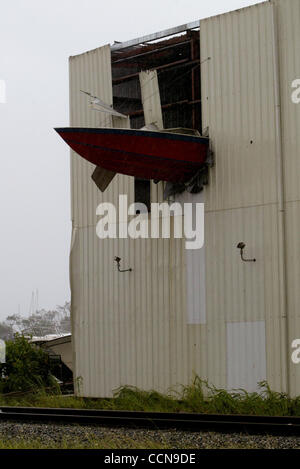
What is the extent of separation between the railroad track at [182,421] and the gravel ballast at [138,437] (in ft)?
0.95

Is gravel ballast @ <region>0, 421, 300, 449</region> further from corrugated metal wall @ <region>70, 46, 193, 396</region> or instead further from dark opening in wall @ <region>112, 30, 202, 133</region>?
dark opening in wall @ <region>112, 30, 202, 133</region>

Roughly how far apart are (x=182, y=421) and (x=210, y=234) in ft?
17.6

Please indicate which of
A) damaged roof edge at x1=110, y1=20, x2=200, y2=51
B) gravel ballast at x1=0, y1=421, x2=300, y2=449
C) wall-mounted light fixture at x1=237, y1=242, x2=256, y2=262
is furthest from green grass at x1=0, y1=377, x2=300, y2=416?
damaged roof edge at x1=110, y1=20, x2=200, y2=51

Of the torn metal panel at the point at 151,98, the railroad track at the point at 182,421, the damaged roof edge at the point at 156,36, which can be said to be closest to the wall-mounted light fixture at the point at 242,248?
the torn metal panel at the point at 151,98

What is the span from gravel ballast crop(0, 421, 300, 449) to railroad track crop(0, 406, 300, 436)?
288 millimetres

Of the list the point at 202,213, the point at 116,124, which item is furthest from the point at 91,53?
the point at 202,213

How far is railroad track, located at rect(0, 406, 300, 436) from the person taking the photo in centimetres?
1121

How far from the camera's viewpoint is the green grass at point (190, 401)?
14664mm

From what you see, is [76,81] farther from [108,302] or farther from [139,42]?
[108,302]

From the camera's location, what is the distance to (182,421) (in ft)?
39.0

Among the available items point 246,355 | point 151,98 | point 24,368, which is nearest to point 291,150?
point 151,98

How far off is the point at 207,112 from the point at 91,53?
3.92m

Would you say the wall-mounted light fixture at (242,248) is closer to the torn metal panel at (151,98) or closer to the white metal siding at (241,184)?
the white metal siding at (241,184)
